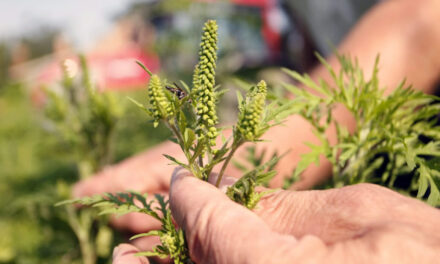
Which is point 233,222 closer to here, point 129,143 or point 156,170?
point 156,170

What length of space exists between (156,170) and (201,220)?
1.16 metres

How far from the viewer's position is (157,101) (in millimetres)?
858

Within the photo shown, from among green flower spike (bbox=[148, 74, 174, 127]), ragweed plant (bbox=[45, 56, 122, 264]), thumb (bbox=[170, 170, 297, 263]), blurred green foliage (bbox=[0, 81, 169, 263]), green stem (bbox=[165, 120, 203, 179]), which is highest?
green flower spike (bbox=[148, 74, 174, 127])

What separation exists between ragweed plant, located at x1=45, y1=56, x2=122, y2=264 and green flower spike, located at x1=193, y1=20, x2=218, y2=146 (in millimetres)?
1533

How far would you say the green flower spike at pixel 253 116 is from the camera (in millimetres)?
783

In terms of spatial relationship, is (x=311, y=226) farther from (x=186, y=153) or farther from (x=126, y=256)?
(x=126, y=256)

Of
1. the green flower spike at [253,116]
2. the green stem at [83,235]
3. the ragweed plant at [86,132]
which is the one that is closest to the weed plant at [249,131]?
the green flower spike at [253,116]

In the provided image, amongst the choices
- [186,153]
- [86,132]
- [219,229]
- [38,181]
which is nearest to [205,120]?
[186,153]

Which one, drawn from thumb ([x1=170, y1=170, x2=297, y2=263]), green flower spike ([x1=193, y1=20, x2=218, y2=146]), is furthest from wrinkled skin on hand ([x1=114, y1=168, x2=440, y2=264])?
green flower spike ([x1=193, y1=20, x2=218, y2=146])

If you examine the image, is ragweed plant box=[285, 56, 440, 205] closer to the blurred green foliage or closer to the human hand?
the human hand

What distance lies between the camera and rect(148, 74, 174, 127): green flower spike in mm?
840

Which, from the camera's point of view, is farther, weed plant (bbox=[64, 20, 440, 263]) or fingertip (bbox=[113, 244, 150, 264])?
fingertip (bbox=[113, 244, 150, 264])

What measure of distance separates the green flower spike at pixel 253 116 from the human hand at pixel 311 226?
0.53 feet

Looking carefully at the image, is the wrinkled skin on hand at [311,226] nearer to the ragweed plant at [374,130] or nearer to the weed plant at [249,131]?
the weed plant at [249,131]
